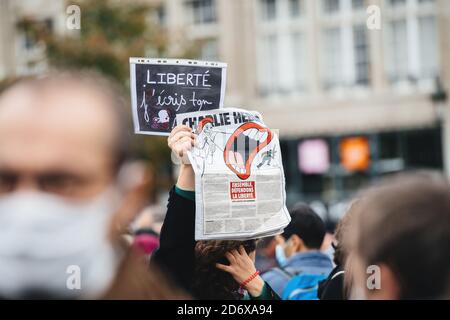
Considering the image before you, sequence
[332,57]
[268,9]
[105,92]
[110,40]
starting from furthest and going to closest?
[268,9] < [332,57] < [110,40] < [105,92]

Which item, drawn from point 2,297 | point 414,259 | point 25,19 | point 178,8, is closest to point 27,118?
point 2,297

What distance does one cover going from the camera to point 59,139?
1494 mm

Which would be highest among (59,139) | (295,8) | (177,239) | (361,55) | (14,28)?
(295,8)

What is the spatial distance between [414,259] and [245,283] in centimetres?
102

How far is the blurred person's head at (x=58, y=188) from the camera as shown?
1480 millimetres

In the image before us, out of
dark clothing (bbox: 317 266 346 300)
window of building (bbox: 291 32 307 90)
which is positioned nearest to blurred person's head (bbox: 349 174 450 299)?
dark clothing (bbox: 317 266 346 300)

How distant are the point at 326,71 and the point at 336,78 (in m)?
0.32

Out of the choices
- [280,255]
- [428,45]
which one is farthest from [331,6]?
[280,255]

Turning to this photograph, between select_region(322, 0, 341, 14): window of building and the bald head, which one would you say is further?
select_region(322, 0, 341, 14): window of building

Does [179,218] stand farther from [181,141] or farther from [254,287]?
[254,287]

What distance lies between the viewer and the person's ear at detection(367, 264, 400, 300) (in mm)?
1596

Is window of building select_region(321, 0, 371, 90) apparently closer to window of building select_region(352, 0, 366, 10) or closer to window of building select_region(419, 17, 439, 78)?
window of building select_region(352, 0, 366, 10)

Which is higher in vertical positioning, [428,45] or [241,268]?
[428,45]

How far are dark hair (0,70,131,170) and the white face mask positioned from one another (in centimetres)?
9
